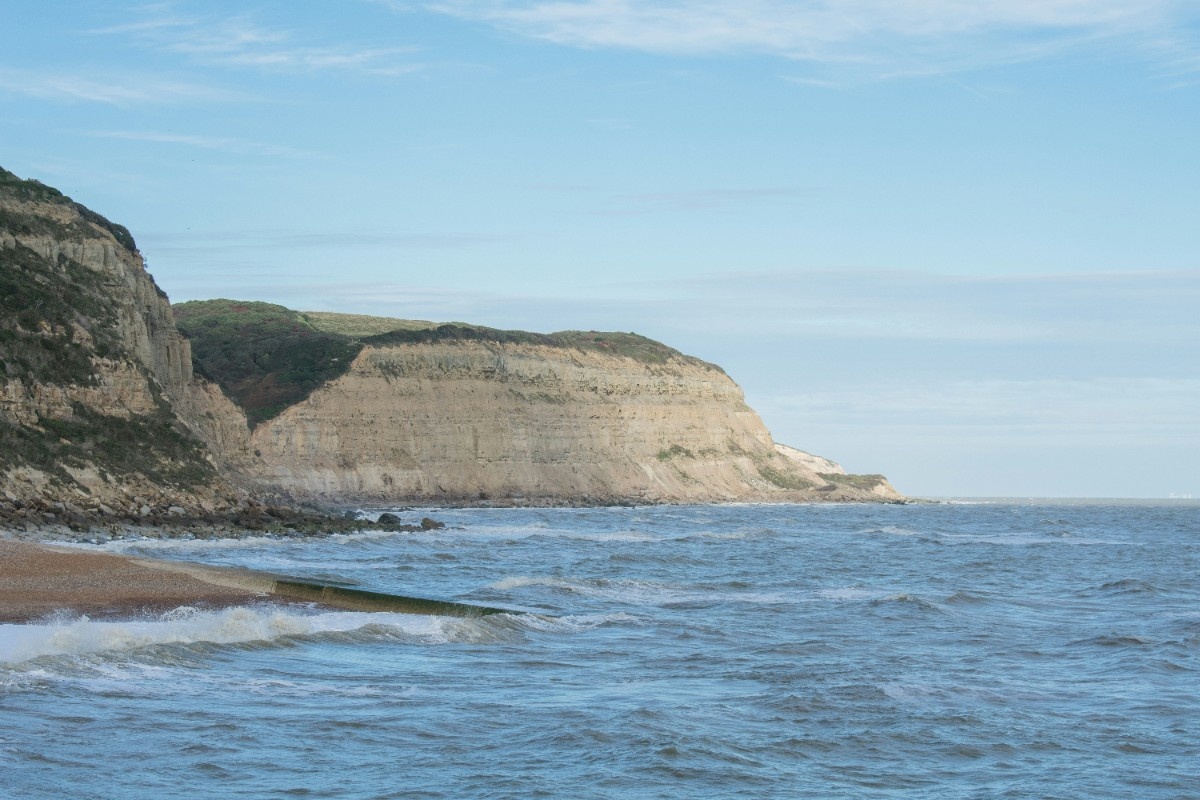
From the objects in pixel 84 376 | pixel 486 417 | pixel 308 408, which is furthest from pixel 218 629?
pixel 486 417

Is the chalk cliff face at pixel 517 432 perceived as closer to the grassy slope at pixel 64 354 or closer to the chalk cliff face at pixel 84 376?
the chalk cliff face at pixel 84 376

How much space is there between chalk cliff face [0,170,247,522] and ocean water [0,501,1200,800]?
1386cm

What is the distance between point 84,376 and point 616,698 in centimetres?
3160

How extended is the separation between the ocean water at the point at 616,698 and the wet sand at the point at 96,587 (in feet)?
3.00

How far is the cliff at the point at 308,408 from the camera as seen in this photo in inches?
1483

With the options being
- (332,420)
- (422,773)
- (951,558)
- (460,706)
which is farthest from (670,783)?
(332,420)

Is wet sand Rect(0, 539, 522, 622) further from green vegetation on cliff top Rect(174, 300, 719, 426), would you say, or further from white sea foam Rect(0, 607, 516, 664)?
green vegetation on cliff top Rect(174, 300, 719, 426)

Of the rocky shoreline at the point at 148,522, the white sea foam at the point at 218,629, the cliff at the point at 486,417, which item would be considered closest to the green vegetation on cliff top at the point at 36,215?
the rocky shoreline at the point at 148,522

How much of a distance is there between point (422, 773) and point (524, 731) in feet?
5.70

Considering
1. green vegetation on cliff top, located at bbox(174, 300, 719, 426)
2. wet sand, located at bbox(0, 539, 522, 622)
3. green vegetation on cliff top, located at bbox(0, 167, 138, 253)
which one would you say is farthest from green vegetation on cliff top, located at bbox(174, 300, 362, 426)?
wet sand, located at bbox(0, 539, 522, 622)

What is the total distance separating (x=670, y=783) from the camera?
9656 millimetres

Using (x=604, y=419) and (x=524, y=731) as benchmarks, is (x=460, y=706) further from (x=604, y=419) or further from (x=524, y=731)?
(x=604, y=419)

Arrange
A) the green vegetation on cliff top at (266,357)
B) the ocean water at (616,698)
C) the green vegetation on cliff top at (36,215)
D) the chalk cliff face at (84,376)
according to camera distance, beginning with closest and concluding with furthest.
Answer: the ocean water at (616,698), the chalk cliff face at (84,376), the green vegetation on cliff top at (36,215), the green vegetation on cliff top at (266,357)

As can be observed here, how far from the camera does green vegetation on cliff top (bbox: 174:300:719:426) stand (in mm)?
80562
